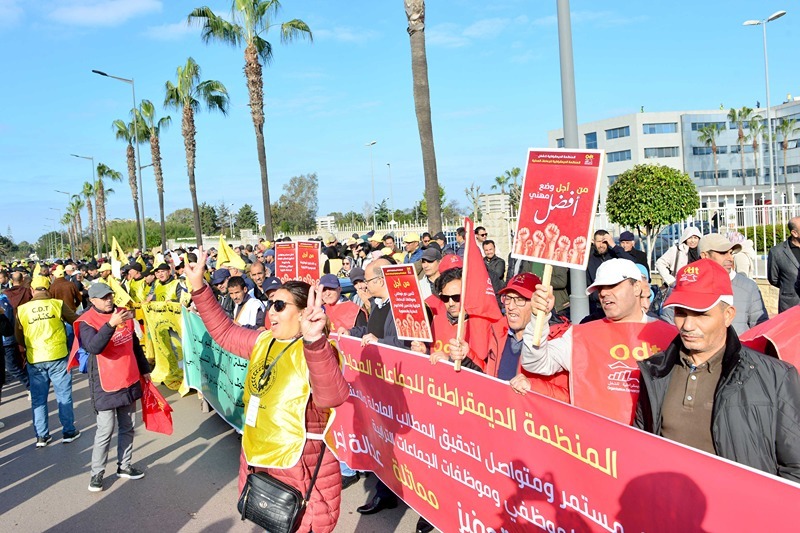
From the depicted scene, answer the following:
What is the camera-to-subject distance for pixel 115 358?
6477 mm

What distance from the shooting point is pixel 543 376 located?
12.5ft

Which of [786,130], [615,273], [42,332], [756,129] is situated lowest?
[42,332]

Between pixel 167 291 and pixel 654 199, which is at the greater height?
pixel 654 199

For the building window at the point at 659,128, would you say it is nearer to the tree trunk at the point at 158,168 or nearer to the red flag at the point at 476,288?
the tree trunk at the point at 158,168

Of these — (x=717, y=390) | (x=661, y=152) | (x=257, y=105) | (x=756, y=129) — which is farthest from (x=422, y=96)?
(x=756, y=129)

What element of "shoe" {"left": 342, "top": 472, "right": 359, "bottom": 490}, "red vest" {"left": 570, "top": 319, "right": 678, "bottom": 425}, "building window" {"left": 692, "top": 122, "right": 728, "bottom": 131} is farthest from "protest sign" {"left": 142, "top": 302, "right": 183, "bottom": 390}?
"building window" {"left": 692, "top": 122, "right": 728, "bottom": 131}

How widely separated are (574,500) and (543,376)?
826 mm

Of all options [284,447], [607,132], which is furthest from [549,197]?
[607,132]

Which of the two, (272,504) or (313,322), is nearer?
(313,322)

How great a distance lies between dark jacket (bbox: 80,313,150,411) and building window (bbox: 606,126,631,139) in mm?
71828

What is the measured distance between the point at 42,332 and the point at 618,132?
239 ft

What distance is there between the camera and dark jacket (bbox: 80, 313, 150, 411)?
620 centimetres

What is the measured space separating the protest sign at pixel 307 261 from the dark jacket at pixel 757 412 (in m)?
6.12

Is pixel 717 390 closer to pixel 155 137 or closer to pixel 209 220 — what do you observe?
pixel 155 137
